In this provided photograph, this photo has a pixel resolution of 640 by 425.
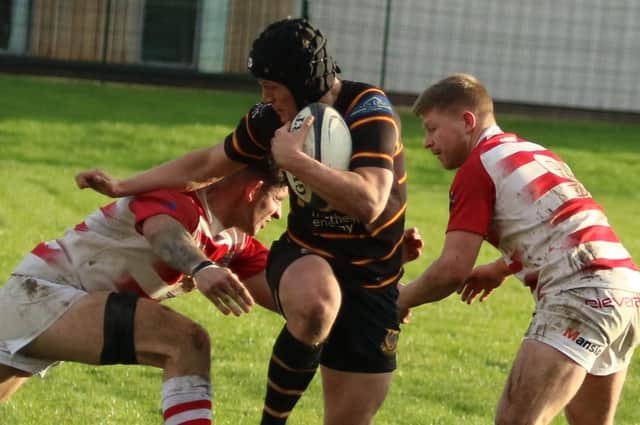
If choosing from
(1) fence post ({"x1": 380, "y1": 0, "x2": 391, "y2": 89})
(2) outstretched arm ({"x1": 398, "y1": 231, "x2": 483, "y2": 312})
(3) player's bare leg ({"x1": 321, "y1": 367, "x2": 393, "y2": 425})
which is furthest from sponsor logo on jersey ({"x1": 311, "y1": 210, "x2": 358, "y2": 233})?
(1) fence post ({"x1": 380, "y1": 0, "x2": 391, "y2": 89})

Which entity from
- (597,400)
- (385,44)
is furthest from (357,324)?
(385,44)

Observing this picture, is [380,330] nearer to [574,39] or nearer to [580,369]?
[580,369]

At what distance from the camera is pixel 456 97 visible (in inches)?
232

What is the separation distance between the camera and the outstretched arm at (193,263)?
5.20m

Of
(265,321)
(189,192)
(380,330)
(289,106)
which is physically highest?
(289,106)

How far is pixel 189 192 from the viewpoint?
5891 mm

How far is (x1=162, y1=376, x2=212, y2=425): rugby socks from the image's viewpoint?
5.44 metres

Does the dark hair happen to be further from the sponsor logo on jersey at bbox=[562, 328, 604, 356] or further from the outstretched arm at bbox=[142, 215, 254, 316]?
the sponsor logo on jersey at bbox=[562, 328, 604, 356]

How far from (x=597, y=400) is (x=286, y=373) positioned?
1300mm

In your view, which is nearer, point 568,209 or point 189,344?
point 189,344

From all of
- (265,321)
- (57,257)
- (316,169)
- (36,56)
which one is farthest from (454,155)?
(36,56)

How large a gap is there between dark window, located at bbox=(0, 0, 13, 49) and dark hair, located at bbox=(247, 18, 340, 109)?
17163 millimetres

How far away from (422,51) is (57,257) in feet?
57.5

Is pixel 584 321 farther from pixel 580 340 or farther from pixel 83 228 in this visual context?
pixel 83 228
